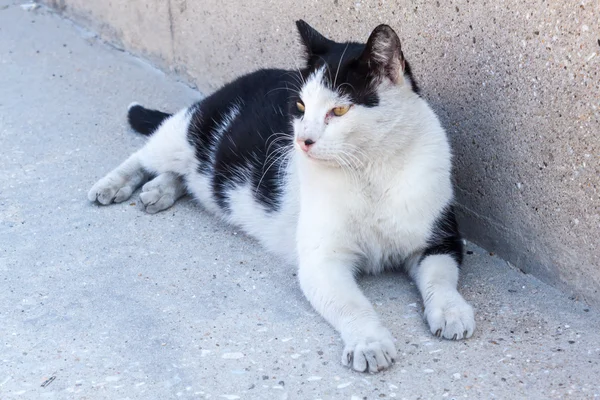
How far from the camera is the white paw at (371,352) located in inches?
102

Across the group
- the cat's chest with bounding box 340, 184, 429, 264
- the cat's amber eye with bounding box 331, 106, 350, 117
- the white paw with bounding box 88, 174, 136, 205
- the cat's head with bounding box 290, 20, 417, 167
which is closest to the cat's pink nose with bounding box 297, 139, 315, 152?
the cat's head with bounding box 290, 20, 417, 167

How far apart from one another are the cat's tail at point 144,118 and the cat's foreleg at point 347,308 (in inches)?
65.9

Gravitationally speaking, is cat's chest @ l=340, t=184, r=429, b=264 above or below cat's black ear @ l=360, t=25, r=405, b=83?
below

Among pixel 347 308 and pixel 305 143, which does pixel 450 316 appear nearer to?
pixel 347 308

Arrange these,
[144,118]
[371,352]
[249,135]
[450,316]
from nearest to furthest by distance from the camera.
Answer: [371,352]
[450,316]
[249,135]
[144,118]

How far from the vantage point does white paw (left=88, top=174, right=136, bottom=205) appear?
3895 mm

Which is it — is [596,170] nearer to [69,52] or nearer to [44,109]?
[44,109]

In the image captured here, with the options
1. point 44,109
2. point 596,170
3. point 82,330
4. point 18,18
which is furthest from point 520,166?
point 18,18

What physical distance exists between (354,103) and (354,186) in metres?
0.34

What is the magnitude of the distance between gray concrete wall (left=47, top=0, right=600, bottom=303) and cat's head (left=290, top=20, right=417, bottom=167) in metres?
0.43

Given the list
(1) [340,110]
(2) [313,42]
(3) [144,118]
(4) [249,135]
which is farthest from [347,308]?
(3) [144,118]

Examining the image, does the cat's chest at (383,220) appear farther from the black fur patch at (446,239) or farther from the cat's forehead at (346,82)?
the cat's forehead at (346,82)

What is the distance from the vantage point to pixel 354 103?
2.82 meters

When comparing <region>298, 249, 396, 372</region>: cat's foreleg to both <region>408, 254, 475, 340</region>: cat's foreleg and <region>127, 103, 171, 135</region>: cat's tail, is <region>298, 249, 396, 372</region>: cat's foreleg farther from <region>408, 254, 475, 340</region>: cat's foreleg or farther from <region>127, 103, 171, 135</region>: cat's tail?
<region>127, 103, 171, 135</region>: cat's tail
